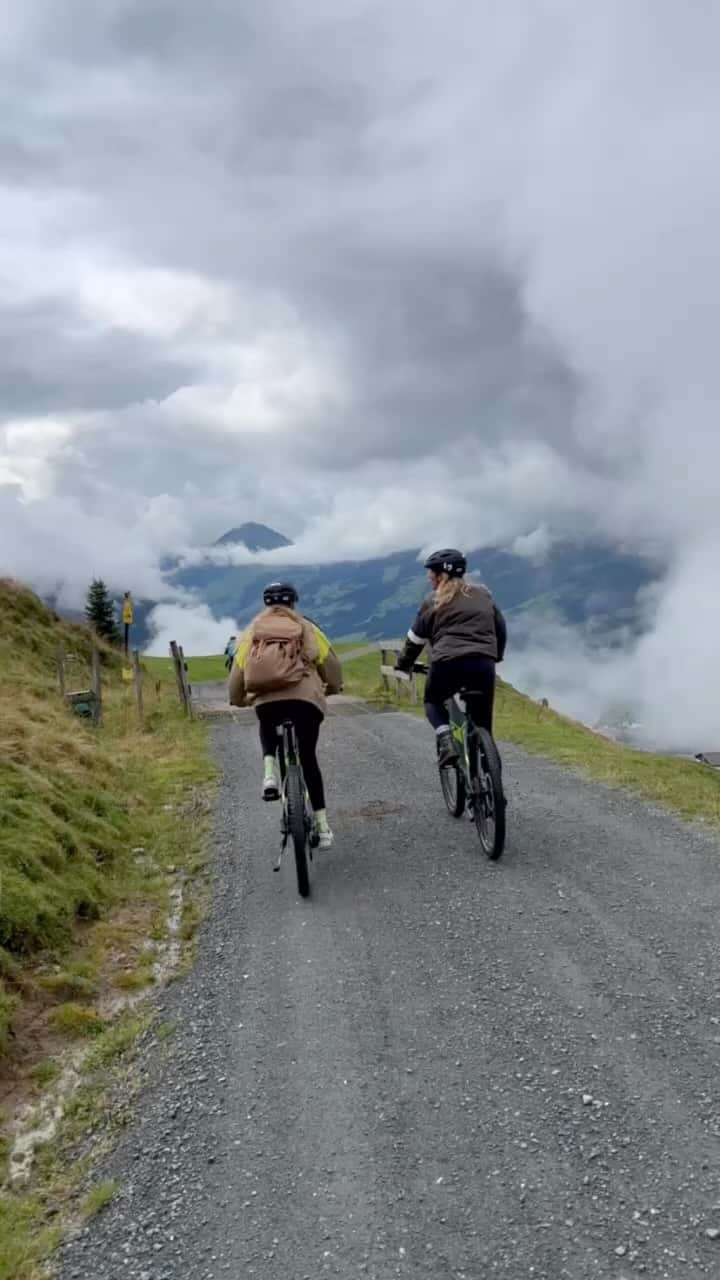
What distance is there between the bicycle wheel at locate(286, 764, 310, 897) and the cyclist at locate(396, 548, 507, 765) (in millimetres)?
1979

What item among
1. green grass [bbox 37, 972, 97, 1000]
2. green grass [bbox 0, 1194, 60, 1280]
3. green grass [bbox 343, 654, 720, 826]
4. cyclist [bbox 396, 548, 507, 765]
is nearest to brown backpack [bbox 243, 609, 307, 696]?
cyclist [bbox 396, 548, 507, 765]

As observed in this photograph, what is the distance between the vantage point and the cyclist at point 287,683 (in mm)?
7809

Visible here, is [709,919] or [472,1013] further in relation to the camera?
[709,919]

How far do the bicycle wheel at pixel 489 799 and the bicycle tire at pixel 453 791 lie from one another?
0.99 m

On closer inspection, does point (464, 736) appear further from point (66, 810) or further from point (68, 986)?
point (66, 810)

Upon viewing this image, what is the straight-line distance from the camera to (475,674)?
8.48 m

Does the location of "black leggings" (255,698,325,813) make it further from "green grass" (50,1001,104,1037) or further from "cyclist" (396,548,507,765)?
"green grass" (50,1001,104,1037)

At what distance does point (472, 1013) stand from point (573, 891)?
2249mm

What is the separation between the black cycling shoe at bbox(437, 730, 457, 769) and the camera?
898 centimetres

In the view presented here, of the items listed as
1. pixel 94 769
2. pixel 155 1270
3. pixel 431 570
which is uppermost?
pixel 431 570

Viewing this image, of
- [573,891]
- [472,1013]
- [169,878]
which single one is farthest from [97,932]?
[573,891]

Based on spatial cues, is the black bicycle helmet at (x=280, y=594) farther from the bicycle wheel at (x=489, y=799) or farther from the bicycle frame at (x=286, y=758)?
the bicycle wheel at (x=489, y=799)

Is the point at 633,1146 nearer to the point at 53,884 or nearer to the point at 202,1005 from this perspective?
the point at 202,1005

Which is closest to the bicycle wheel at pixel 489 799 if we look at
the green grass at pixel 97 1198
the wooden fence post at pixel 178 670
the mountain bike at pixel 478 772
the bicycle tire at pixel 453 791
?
the mountain bike at pixel 478 772
